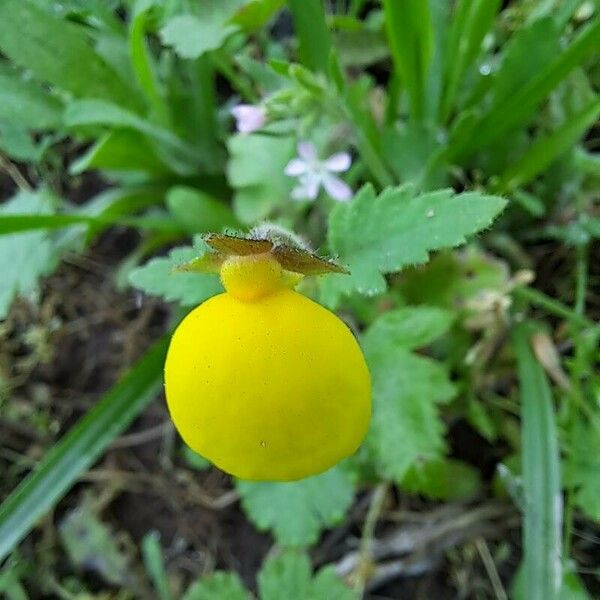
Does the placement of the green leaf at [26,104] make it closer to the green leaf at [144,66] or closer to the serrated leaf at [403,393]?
the green leaf at [144,66]

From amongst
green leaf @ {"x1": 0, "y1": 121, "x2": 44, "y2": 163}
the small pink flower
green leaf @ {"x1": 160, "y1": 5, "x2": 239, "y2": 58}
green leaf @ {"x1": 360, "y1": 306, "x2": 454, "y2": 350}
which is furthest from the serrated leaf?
green leaf @ {"x1": 0, "y1": 121, "x2": 44, "y2": 163}

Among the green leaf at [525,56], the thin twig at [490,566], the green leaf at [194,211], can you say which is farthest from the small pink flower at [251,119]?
the thin twig at [490,566]

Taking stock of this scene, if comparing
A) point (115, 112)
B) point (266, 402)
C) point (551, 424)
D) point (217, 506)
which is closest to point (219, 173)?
point (115, 112)

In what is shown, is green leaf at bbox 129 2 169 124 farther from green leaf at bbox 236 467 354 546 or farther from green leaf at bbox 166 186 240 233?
green leaf at bbox 236 467 354 546

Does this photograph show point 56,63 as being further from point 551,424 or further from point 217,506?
point 551,424

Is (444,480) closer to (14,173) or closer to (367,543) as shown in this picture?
(367,543)

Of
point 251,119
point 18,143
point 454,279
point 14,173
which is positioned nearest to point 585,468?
point 454,279
